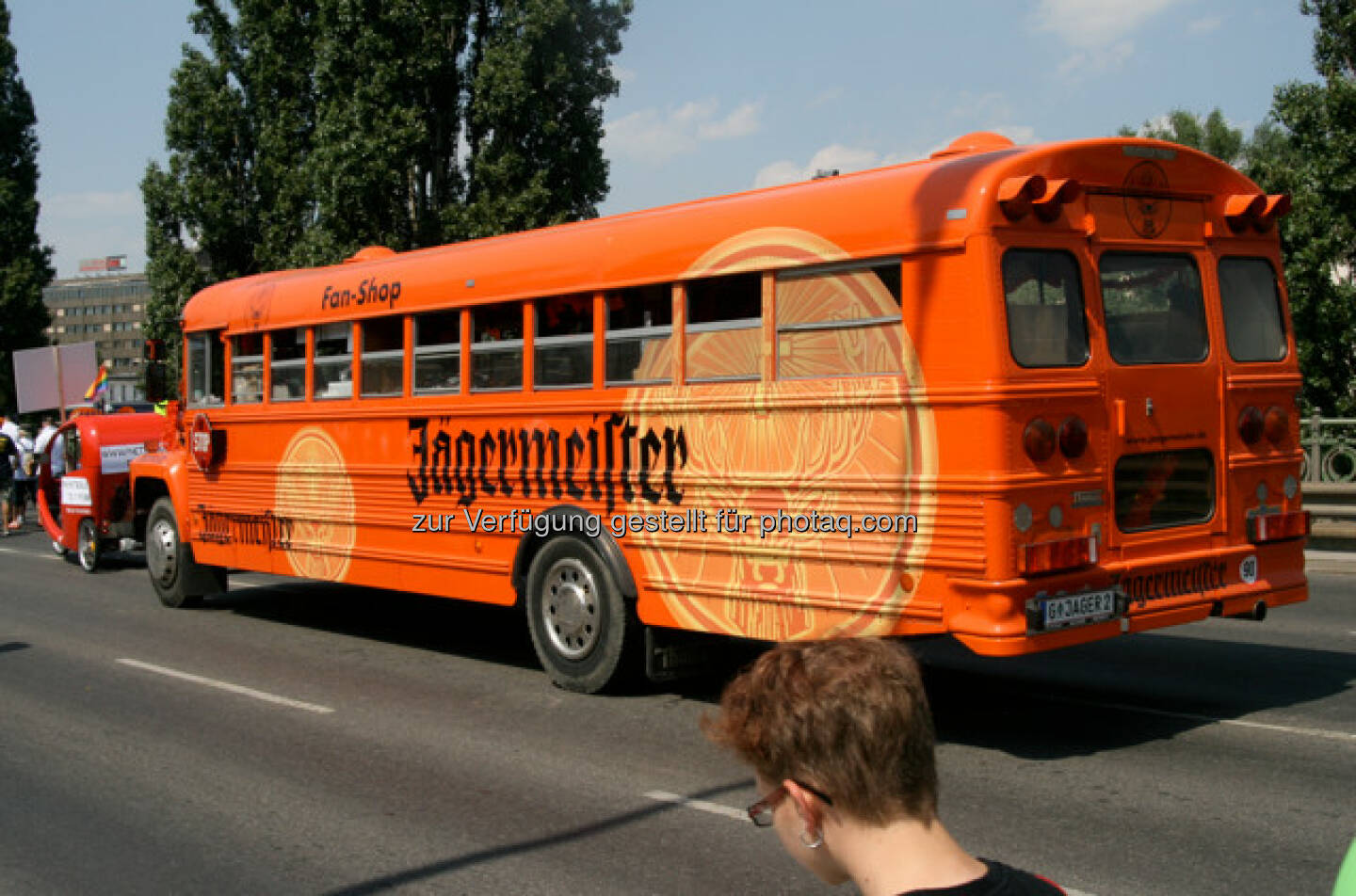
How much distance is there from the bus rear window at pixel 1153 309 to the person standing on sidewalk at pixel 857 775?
5189mm

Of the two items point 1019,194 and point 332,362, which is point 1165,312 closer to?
point 1019,194

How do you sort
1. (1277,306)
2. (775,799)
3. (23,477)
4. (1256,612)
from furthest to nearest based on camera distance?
(23,477)
(1277,306)
(1256,612)
(775,799)

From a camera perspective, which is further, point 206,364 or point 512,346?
point 206,364

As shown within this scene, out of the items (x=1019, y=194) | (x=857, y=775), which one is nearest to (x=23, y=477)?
(x=1019, y=194)

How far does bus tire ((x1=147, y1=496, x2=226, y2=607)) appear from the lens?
12617 mm

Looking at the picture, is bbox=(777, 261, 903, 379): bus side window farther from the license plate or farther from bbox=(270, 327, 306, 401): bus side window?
bbox=(270, 327, 306, 401): bus side window

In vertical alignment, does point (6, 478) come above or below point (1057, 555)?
below

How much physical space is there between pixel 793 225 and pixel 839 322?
2.04ft

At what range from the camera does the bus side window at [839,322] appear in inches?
264

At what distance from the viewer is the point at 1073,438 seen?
6621 mm

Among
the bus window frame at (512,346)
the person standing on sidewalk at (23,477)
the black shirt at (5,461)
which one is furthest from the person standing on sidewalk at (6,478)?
the bus window frame at (512,346)

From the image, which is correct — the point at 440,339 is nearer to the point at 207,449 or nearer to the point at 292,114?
the point at 207,449

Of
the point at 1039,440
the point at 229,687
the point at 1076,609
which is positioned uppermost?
the point at 1039,440

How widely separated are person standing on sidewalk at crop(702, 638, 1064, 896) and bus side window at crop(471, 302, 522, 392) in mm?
6941
